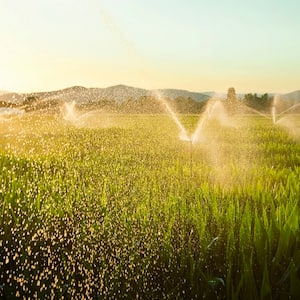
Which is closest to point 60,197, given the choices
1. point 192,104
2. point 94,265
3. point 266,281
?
point 94,265

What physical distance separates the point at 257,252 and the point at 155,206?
3.05 feet

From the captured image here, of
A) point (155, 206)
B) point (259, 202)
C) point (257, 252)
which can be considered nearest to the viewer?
point (257, 252)

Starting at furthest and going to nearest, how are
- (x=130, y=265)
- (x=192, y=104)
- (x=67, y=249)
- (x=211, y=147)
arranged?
1. (x=192, y=104)
2. (x=211, y=147)
3. (x=67, y=249)
4. (x=130, y=265)

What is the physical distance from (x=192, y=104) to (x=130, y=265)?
52.9 meters

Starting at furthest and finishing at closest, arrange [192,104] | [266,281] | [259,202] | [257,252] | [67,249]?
[192,104], [259,202], [67,249], [257,252], [266,281]

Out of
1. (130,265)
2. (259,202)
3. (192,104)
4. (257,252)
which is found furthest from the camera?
(192,104)

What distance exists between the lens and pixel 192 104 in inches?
2152

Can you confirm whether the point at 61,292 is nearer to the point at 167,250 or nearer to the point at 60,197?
the point at 167,250

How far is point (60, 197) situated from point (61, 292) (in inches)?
52.0

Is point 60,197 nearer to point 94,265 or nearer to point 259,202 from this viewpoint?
point 94,265

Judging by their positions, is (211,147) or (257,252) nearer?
(257,252)

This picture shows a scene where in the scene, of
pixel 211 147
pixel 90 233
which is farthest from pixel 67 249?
pixel 211 147

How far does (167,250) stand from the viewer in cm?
256

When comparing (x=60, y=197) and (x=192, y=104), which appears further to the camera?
(x=192, y=104)
